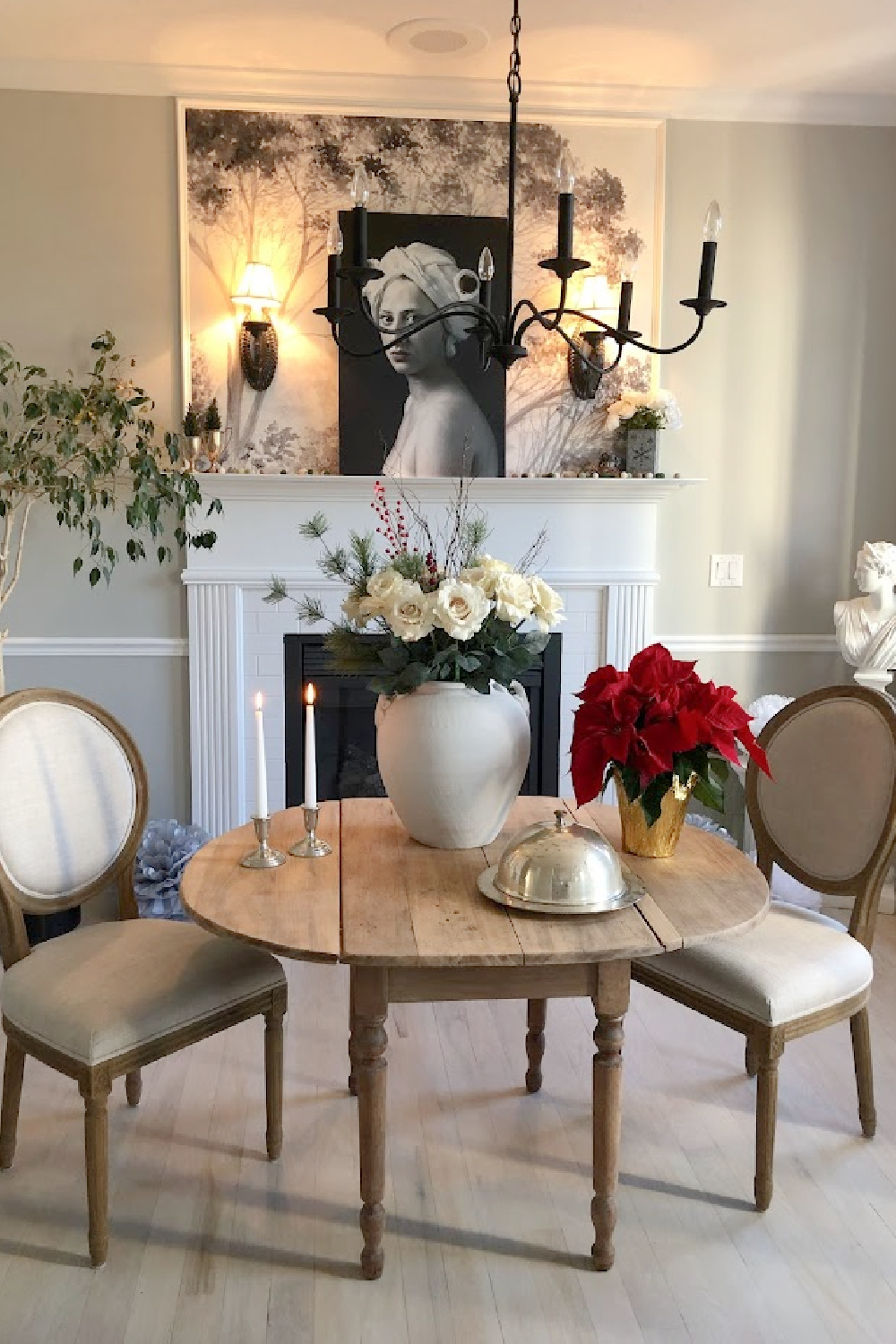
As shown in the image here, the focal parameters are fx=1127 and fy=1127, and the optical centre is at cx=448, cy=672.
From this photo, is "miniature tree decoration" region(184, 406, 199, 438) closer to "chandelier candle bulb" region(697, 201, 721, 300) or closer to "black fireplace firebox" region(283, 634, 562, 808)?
"black fireplace firebox" region(283, 634, 562, 808)

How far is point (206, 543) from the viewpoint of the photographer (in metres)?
3.56

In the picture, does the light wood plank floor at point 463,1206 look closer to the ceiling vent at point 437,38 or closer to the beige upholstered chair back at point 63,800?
the beige upholstered chair back at point 63,800

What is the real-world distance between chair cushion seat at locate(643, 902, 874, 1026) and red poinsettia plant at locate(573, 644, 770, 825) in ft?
1.02

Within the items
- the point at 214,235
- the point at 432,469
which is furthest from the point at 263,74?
the point at 432,469

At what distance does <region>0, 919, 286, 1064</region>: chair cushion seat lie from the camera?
1928 mm

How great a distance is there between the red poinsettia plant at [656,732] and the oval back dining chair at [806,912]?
0.29m

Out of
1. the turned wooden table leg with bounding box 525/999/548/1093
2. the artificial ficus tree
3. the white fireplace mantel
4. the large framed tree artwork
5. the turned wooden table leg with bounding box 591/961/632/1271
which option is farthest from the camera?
the white fireplace mantel

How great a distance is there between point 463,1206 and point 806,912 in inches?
36.5

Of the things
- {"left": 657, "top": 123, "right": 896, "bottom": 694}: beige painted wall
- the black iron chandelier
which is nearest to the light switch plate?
{"left": 657, "top": 123, "right": 896, "bottom": 694}: beige painted wall

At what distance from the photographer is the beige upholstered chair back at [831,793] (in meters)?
2.26

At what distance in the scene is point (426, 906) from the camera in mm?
1828

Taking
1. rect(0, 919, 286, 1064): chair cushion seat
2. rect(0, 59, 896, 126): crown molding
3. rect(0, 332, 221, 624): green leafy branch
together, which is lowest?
rect(0, 919, 286, 1064): chair cushion seat

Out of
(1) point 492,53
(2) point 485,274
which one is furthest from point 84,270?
(2) point 485,274

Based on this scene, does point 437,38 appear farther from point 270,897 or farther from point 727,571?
point 270,897
